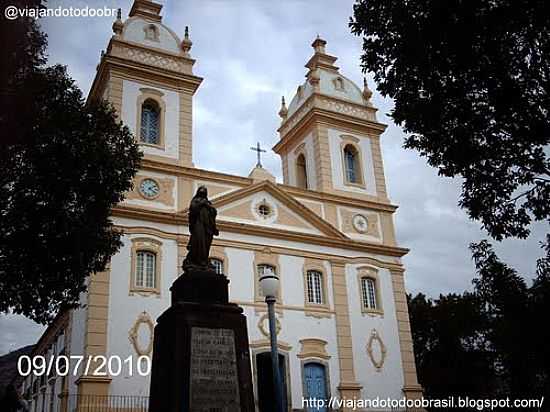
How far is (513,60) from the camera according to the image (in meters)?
8.59

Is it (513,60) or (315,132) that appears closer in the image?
(513,60)

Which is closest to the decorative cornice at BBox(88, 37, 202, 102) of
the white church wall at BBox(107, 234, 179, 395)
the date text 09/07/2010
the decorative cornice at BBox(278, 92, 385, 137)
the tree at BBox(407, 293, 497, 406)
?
the decorative cornice at BBox(278, 92, 385, 137)

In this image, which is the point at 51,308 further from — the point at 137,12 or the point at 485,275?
the point at 137,12

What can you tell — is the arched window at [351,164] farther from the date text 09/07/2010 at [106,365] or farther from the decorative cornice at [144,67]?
the date text 09/07/2010 at [106,365]

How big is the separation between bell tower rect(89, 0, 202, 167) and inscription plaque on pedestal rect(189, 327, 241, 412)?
12.8 metres

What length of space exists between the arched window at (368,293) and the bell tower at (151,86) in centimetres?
770

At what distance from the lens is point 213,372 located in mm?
8891

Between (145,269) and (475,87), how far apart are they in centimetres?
1284

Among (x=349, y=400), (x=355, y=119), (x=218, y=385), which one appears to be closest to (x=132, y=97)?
(x=355, y=119)

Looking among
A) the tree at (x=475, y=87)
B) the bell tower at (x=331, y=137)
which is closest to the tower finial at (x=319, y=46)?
the bell tower at (x=331, y=137)

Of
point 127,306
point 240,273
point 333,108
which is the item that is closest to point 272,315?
point 127,306

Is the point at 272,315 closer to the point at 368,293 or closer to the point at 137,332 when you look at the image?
the point at 137,332

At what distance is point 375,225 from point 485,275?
545 inches

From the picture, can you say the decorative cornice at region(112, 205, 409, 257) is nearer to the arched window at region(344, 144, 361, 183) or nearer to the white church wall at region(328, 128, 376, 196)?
the white church wall at region(328, 128, 376, 196)
